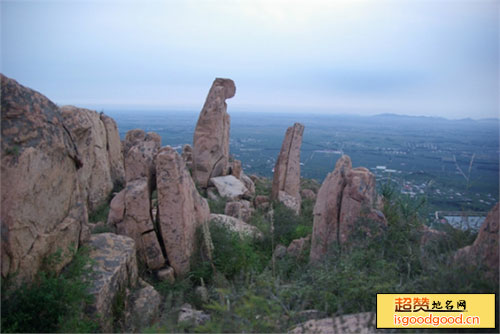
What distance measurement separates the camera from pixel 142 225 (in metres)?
6.81

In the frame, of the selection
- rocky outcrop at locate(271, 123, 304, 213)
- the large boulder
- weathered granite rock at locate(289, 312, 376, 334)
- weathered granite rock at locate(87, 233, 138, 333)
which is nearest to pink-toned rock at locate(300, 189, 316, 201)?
rocky outcrop at locate(271, 123, 304, 213)

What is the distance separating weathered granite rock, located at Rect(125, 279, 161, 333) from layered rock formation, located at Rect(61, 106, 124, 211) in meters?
5.38

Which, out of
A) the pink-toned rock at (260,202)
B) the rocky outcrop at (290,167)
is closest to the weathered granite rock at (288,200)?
the rocky outcrop at (290,167)

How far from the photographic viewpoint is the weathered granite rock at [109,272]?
15.7ft

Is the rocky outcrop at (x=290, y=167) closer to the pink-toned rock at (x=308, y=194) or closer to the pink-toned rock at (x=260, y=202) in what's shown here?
the pink-toned rock at (x=260, y=202)

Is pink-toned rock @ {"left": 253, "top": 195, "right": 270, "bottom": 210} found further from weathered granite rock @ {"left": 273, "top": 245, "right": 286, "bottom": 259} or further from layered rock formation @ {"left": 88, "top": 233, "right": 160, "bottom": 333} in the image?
layered rock formation @ {"left": 88, "top": 233, "right": 160, "bottom": 333}

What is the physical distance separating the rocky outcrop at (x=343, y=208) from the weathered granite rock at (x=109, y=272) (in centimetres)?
341

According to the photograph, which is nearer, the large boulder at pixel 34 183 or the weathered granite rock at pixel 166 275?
the large boulder at pixel 34 183

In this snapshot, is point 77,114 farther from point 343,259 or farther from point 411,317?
point 411,317

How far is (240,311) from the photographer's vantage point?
3.19 m

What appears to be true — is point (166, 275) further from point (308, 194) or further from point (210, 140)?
point (308, 194)

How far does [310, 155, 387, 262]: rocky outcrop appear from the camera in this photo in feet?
19.9

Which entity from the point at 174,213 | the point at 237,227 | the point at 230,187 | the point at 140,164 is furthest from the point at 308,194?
the point at 140,164

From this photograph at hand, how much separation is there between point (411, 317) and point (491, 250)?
1.64 m
